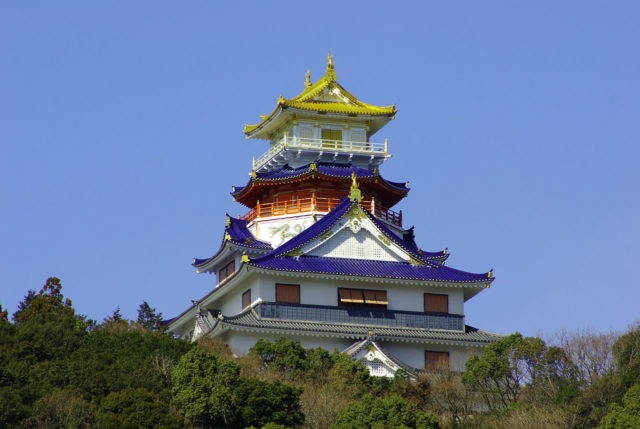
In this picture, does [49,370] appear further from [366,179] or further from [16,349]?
[366,179]

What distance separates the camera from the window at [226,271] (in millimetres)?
70938

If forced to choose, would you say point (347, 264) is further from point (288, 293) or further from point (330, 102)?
point (330, 102)

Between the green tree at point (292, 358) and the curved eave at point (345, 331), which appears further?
the curved eave at point (345, 331)

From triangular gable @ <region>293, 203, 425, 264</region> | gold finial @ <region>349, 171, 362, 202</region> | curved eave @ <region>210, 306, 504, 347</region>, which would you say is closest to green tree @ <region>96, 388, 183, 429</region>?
curved eave @ <region>210, 306, 504, 347</region>

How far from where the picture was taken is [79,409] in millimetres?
48125

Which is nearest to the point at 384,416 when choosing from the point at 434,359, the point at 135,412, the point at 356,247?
the point at 135,412

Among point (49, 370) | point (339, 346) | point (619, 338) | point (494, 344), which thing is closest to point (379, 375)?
point (339, 346)

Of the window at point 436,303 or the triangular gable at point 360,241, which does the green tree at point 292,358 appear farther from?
the window at point 436,303

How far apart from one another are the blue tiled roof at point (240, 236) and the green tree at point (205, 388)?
19497 millimetres

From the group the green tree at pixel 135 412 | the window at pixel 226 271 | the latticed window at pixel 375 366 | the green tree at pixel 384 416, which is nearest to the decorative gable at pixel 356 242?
the window at pixel 226 271

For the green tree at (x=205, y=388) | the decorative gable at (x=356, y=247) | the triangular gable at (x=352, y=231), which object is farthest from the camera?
the decorative gable at (x=356, y=247)

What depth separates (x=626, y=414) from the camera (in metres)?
47.9

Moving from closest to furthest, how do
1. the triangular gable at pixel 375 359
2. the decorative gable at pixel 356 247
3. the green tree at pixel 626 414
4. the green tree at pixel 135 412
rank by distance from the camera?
1. the green tree at pixel 135 412
2. the green tree at pixel 626 414
3. the triangular gable at pixel 375 359
4. the decorative gable at pixel 356 247

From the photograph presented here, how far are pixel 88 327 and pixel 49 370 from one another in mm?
7994
